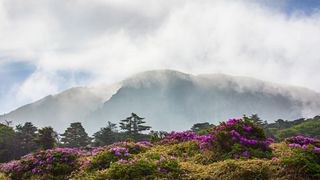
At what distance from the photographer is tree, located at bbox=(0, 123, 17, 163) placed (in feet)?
84.9

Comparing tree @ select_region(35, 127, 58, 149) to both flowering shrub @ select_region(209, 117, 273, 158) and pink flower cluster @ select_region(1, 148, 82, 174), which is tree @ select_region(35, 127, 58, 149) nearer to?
pink flower cluster @ select_region(1, 148, 82, 174)

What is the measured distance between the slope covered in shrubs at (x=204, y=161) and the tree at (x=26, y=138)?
16786 millimetres

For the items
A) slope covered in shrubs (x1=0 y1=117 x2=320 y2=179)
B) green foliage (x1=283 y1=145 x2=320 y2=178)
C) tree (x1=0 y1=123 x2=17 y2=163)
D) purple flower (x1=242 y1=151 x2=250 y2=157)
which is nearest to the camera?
green foliage (x1=283 y1=145 x2=320 y2=178)

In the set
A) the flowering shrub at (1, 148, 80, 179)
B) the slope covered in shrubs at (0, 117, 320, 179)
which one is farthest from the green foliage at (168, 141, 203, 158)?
the flowering shrub at (1, 148, 80, 179)

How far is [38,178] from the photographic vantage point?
431 inches

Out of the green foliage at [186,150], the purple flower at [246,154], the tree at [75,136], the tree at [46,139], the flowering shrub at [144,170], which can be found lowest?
the flowering shrub at [144,170]

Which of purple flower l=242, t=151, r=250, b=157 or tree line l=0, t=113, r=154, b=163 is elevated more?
tree line l=0, t=113, r=154, b=163

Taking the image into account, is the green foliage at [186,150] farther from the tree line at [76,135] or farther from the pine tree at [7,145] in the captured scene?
the pine tree at [7,145]

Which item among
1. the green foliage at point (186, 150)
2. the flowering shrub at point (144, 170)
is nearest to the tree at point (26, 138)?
the green foliage at point (186, 150)

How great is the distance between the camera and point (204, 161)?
10727 mm

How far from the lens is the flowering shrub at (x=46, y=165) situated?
11.4 metres

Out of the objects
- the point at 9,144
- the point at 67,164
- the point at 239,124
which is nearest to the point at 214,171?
the point at 239,124

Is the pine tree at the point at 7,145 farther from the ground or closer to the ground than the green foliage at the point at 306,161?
farther from the ground

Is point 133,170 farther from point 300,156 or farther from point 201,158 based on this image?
point 300,156
